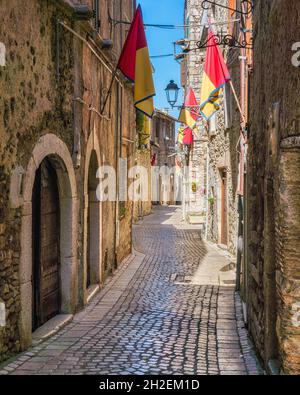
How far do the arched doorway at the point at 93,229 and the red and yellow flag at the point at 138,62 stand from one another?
1.48 m

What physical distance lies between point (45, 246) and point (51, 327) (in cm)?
102

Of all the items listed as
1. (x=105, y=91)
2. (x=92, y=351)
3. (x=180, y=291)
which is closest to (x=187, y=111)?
(x=105, y=91)

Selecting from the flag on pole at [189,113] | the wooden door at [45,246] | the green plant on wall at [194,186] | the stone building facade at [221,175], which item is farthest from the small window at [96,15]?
the green plant on wall at [194,186]

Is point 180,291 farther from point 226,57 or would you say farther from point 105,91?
point 226,57

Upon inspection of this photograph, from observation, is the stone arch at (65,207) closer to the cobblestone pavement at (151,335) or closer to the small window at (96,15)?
the cobblestone pavement at (151,335)

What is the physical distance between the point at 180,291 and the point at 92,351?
3.89 metres

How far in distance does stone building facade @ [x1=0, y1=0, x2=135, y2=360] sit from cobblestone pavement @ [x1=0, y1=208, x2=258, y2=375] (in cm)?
34

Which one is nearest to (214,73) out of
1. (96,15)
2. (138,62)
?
(138,62)

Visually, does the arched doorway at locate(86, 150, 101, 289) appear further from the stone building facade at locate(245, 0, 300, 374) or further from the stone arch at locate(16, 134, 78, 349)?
the stone building facade at locate(245, 0, 300, 374)

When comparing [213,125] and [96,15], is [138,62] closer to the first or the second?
[96,15]

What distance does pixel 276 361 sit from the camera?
4.91 metres

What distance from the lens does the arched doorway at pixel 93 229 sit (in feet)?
33.5

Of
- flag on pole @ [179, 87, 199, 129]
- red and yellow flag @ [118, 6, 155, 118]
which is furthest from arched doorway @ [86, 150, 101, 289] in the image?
flag on pole @ [179, 87, 199, 129]
